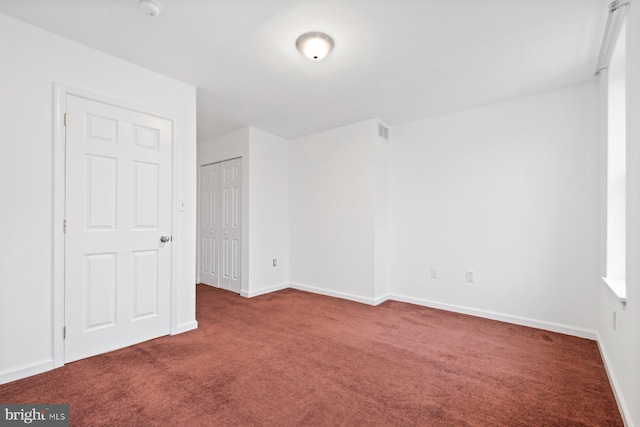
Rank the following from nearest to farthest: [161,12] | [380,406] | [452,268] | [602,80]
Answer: [380,406] < [161,12] < [602,80] < [452,268]

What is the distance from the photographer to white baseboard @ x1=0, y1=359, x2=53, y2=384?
6.57 feet

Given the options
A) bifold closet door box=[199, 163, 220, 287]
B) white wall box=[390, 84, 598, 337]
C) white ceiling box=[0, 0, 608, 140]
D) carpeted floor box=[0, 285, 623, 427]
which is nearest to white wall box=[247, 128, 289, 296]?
bifold closet door box=[199, 163, 220, 287]

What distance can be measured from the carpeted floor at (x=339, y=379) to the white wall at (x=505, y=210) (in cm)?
41

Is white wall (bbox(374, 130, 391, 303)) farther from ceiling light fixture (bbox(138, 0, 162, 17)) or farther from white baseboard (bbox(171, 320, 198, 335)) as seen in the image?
ceiling light fixture (bbox(138, 0, 162, 17))

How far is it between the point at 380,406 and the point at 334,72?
2646 mm

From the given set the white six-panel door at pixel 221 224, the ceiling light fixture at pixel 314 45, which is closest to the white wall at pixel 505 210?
the ceiling light fixture at pixel 314 45

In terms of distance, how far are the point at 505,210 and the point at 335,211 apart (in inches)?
84.4

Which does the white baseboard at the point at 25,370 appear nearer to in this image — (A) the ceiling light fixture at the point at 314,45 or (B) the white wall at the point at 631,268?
(A) the ceiling light fixture at the point at 314,45

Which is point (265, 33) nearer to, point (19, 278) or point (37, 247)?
point (37, 247)

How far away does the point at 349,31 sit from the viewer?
2166mm

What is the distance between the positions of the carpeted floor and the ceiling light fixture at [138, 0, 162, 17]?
245 cm

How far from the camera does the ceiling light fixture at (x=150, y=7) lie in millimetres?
1873

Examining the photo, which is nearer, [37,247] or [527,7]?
[527,7]

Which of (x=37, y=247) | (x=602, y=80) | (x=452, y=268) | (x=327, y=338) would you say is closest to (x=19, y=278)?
(x=37, y=247)
